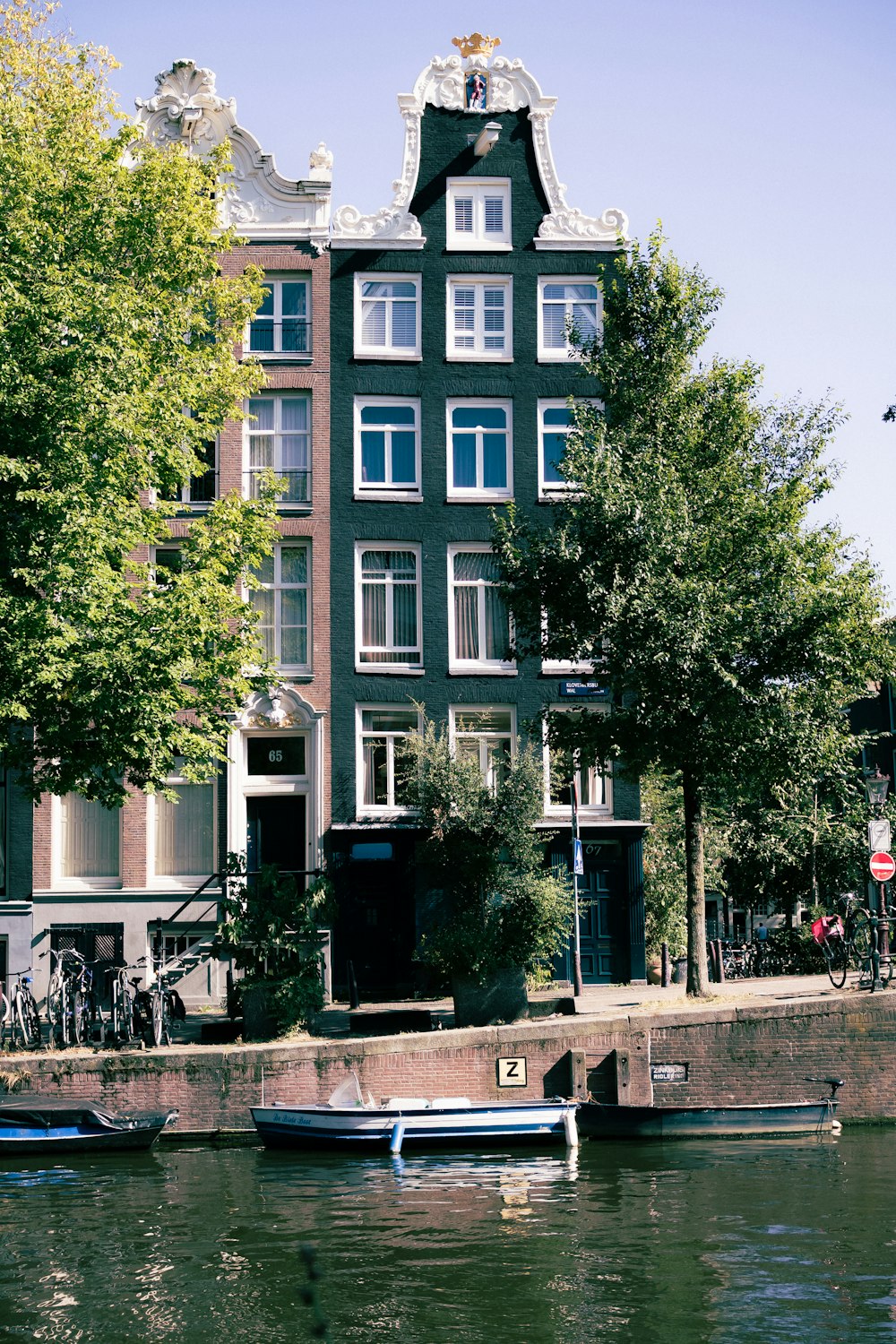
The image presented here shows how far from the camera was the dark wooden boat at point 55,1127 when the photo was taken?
2302cm

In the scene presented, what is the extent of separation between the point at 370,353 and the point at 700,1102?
18.6m

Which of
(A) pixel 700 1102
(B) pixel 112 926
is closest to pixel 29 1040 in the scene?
(B) pixel 112 926

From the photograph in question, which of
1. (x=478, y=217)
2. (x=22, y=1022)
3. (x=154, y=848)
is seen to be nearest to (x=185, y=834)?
(x=154, y=848)

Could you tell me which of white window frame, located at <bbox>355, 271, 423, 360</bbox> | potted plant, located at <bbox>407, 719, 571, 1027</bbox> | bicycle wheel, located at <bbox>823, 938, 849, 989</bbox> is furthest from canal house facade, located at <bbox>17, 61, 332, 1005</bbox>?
bicycle wheel, located at <bbox>823, 938, 849, 989</bbox>

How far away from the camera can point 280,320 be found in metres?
35.2

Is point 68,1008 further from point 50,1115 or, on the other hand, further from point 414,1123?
point 414,1123

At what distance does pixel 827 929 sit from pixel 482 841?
22.4ft

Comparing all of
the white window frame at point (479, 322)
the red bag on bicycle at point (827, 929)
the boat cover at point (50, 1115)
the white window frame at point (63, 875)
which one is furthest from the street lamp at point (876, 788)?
the white window frame at point (63, 875)

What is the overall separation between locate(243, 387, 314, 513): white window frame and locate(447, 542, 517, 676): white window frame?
11.7ft

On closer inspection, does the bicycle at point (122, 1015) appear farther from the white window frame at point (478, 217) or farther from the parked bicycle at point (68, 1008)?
the white window frame at point (478, 217)

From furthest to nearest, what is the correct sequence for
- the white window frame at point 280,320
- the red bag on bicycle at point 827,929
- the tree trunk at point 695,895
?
the white window frame at point 280,320 < the red bag on bicycle at point 827,929 < the tree trunk at point 695,895

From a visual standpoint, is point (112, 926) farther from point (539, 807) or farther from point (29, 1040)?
point (539, 807)

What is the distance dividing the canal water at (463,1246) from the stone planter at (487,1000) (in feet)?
10.0

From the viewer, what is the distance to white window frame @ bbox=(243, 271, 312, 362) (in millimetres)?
34969
